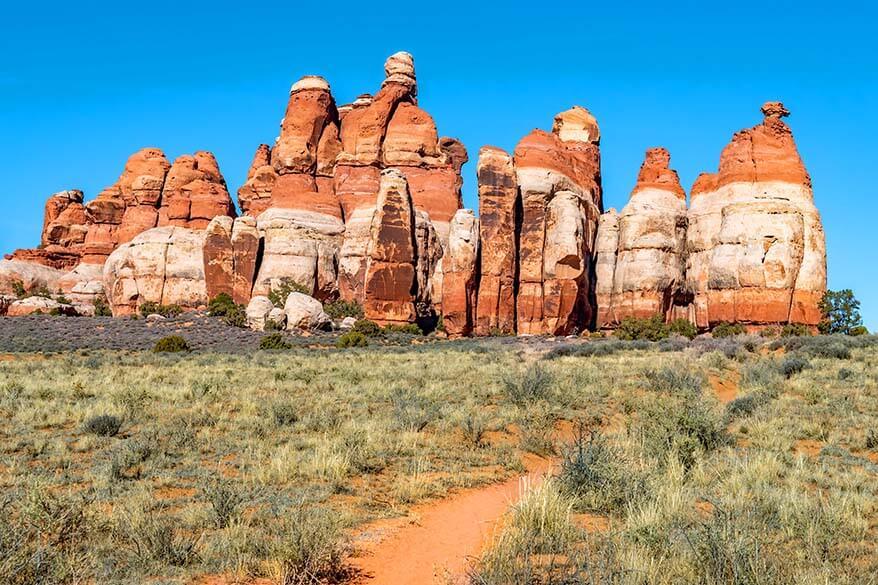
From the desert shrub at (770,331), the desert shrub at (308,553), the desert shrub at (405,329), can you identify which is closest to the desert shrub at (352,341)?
the desert shrub at (405,329)

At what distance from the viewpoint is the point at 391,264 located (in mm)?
53844

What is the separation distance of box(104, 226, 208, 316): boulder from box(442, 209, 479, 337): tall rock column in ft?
80.5

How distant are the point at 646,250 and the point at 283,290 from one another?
29.4m

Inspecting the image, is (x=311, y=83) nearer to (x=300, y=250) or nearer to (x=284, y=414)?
(x=300, y=250)

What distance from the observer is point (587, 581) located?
5.30 m

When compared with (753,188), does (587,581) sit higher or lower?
lower

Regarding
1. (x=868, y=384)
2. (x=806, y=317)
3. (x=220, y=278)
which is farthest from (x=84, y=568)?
(x=220, y=278)

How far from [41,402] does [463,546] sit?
37.1 feet

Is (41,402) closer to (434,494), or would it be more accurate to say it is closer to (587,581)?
(434,494)

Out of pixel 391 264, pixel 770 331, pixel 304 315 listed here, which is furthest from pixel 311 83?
pixel 770 331

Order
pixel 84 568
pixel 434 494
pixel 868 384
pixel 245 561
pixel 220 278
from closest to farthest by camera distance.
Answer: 1. pixel 84 568
2. pixel 245 561
3. pixel 434 494
4. pixel 868 384
5. pixel 220 278

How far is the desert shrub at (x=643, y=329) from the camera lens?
5000cm

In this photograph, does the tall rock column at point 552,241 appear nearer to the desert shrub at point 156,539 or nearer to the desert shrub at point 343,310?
the desert shrub at point 343,310

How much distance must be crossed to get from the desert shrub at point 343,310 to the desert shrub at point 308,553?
5113cm
